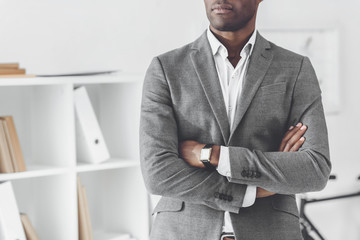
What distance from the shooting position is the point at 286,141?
1797 mm

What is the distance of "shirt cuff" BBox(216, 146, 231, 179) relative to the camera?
1703mm

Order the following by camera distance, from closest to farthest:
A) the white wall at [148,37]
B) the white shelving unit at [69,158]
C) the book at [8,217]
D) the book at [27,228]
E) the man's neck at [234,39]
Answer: the man's neck at [234,39]
the book at [8,217]
the book at [27,228]
the white shelving unit at [69,158]
the white wall at [148,37]

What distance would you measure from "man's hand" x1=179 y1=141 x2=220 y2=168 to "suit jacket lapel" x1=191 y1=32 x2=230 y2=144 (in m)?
0.06

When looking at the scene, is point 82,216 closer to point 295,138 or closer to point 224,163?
point 224,163

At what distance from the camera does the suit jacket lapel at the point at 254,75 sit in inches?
68.4

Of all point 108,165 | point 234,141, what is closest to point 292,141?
point 234,141

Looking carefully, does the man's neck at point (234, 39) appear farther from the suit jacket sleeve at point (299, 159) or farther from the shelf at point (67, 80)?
the shelf at point (67, 80)

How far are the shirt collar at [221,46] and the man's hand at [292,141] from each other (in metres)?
0.30

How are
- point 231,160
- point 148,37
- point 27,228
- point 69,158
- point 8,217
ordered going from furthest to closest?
point 148,37 → point 69,158 → point 27,228 → point 8,217 → point 231,160

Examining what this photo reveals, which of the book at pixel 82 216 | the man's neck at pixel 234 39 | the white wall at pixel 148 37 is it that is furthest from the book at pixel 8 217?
the man's neck at pixel 234 39

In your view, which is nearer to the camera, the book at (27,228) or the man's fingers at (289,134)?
the man's fingers at (289,134)

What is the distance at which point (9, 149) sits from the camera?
2.34m

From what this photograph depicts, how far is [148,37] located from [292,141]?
5.14ft

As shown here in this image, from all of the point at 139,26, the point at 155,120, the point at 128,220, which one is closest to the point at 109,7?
the point at 139,26
